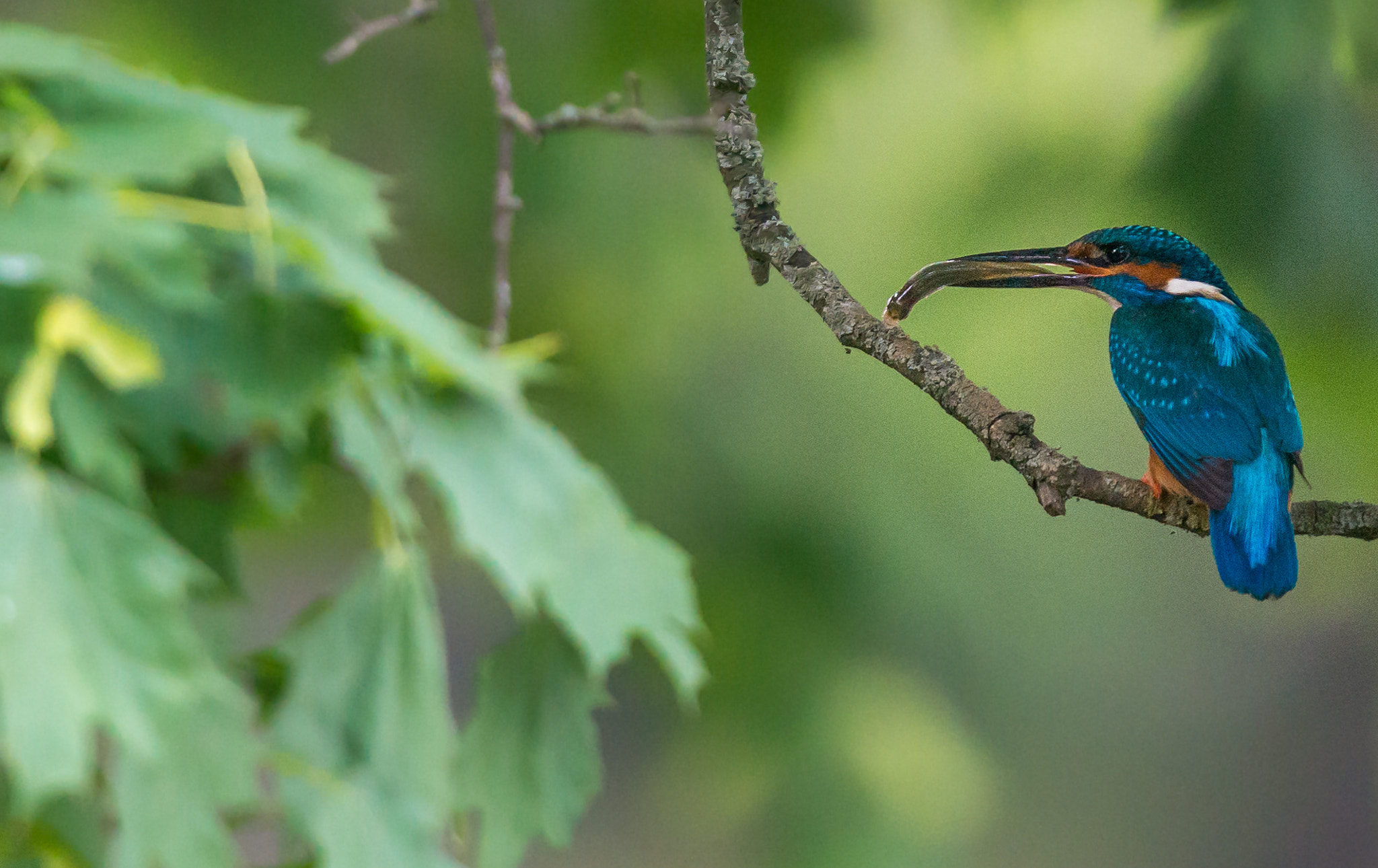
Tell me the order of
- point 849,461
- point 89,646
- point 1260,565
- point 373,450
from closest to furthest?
1. point 89,646
2. point 373,450
3. point 1260,565
4. point 849,461

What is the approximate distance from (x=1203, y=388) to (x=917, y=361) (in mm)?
206

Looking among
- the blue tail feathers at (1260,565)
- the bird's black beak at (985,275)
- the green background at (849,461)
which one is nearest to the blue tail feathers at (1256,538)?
the blue tail feathers at (1260,565)

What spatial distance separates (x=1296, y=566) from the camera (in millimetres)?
569

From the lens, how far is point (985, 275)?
0.72 meters

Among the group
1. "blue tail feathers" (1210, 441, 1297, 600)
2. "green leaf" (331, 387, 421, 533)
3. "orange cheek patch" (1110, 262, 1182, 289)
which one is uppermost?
"orange cheek patch" (1110, 262, 1182, 289)

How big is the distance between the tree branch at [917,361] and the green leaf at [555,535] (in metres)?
0.18

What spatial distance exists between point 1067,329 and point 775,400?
0.45m

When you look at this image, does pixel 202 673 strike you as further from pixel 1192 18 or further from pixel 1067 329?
pixel 1067 329

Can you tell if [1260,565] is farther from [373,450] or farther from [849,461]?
[849,461]

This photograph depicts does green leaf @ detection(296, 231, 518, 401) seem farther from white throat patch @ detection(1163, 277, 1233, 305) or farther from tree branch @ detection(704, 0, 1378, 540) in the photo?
white throat patch @ detection(1163, 277, 1233, 305)

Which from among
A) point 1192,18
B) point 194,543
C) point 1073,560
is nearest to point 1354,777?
point 1073,560

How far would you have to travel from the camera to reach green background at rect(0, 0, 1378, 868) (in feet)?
4.82

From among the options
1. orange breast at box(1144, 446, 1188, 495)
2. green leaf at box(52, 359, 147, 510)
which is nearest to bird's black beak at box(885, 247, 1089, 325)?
orange breast at box(1144, 446, 1188, 495)

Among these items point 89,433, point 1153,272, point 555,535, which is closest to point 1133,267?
point 1153,272
